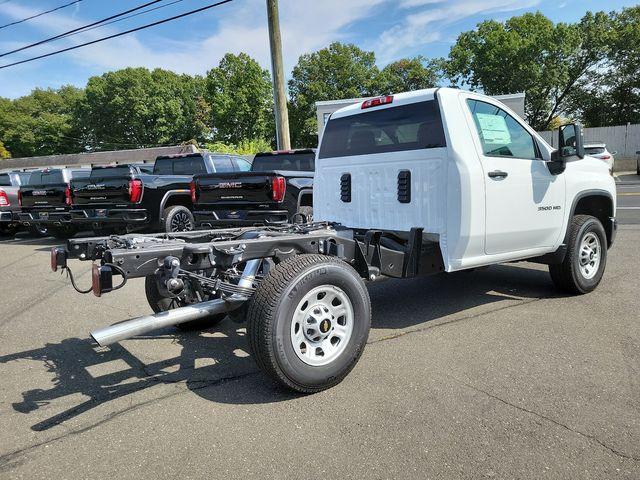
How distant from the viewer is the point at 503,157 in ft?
15.0

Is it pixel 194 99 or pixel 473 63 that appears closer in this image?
pixel 473 63

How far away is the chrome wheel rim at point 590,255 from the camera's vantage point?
5.54 m

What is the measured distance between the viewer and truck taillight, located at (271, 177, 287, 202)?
303 inches

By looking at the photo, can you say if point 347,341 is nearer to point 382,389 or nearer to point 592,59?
point 382,389

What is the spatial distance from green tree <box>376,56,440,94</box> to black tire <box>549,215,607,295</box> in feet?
164

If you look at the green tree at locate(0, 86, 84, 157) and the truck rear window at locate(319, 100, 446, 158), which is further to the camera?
the green tree at locate(0, 86, 84, 157)

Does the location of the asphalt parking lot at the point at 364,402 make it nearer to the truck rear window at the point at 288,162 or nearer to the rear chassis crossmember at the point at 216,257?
the rear chassis crossmember at the point at 216,257

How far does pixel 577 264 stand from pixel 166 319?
440cm

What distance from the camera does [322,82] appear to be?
173 ft

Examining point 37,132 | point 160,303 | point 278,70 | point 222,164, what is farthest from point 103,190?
point 37,132

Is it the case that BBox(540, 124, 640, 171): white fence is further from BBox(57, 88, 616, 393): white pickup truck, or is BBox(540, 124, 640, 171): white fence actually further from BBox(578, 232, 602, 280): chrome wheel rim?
BBox(57, 88, 616, 393): white pickup truck

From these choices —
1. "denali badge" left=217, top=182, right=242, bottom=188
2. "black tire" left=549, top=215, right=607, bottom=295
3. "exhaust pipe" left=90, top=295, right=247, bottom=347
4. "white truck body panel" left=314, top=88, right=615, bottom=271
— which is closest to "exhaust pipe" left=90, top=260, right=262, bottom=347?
"exhaust pipe" left=90, top=295, right=247, bottom=347

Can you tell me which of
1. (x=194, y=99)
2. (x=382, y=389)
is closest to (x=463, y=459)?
(x=382, y=389)

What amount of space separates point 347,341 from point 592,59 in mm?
44873
